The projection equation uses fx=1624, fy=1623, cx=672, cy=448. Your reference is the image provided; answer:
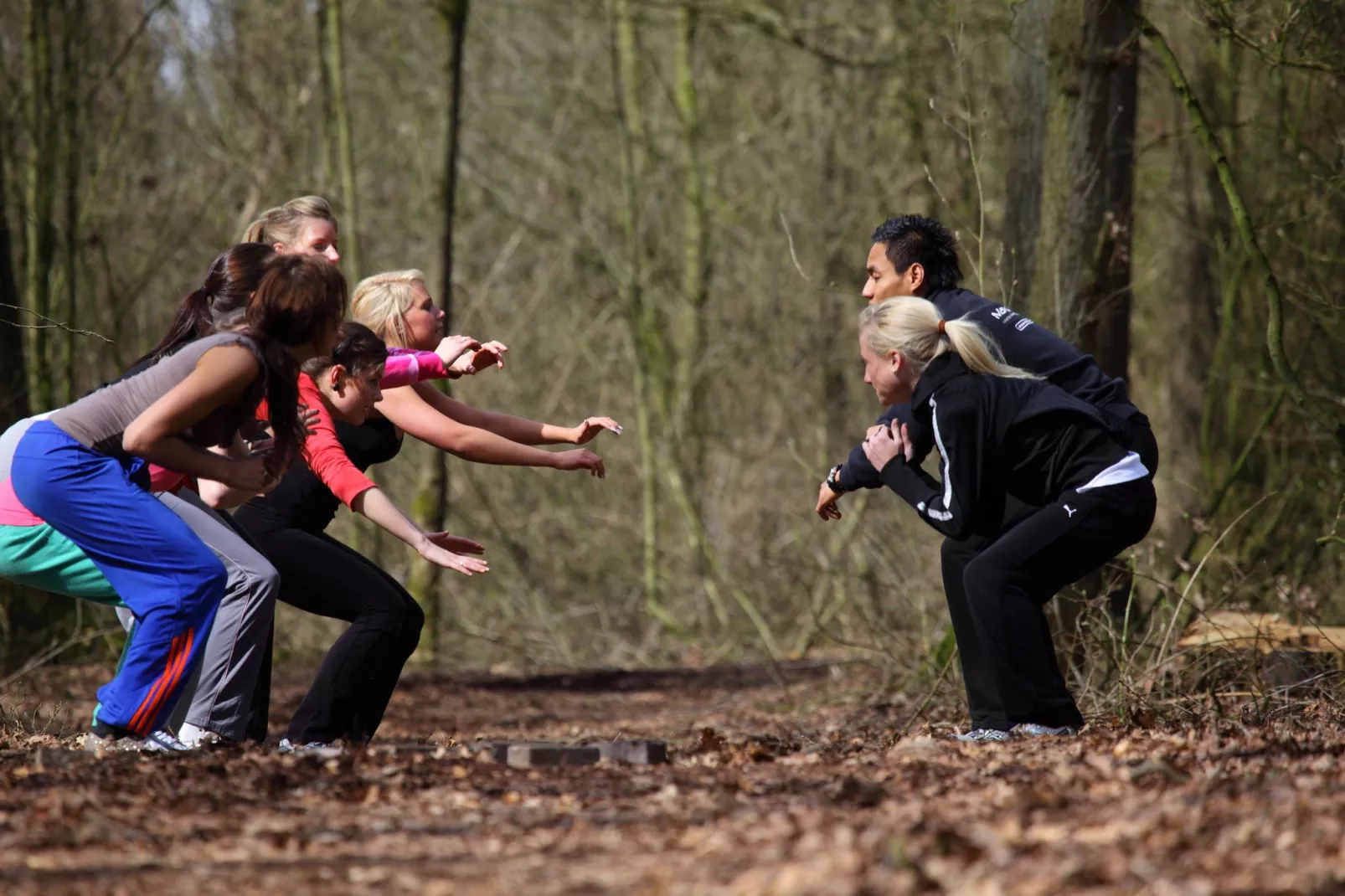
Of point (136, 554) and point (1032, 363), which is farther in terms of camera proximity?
point (1032, 363)

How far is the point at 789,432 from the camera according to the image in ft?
47.5

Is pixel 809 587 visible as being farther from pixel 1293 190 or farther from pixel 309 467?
pixel 309 467

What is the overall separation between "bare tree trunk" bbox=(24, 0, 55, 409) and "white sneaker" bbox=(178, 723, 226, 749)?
5.43 m

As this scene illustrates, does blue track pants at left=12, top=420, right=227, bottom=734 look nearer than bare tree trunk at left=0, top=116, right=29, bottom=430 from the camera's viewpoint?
Yes

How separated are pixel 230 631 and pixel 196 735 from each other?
336mm

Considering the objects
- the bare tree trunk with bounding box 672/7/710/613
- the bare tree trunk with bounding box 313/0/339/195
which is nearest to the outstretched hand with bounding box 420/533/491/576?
the bare tree trunk with bounding box 313/0/339/195

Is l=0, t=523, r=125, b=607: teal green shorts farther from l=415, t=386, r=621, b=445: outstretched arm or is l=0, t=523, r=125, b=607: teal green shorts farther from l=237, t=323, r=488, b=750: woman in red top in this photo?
l=415, t=386, r=621, b=445: outstretched arm

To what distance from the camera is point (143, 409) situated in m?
4.66

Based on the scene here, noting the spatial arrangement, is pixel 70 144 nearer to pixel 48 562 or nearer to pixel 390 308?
pixel 390 308

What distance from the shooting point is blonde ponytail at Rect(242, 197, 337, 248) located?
19.3ft

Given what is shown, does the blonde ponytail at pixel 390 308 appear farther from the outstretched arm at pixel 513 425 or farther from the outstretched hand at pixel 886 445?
the outstretched hand at pixel 886 445

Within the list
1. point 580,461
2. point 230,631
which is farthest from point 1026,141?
point 230,631

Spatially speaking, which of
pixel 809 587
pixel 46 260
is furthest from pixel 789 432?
pixel 46 260

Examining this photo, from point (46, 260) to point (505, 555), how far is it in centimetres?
524
